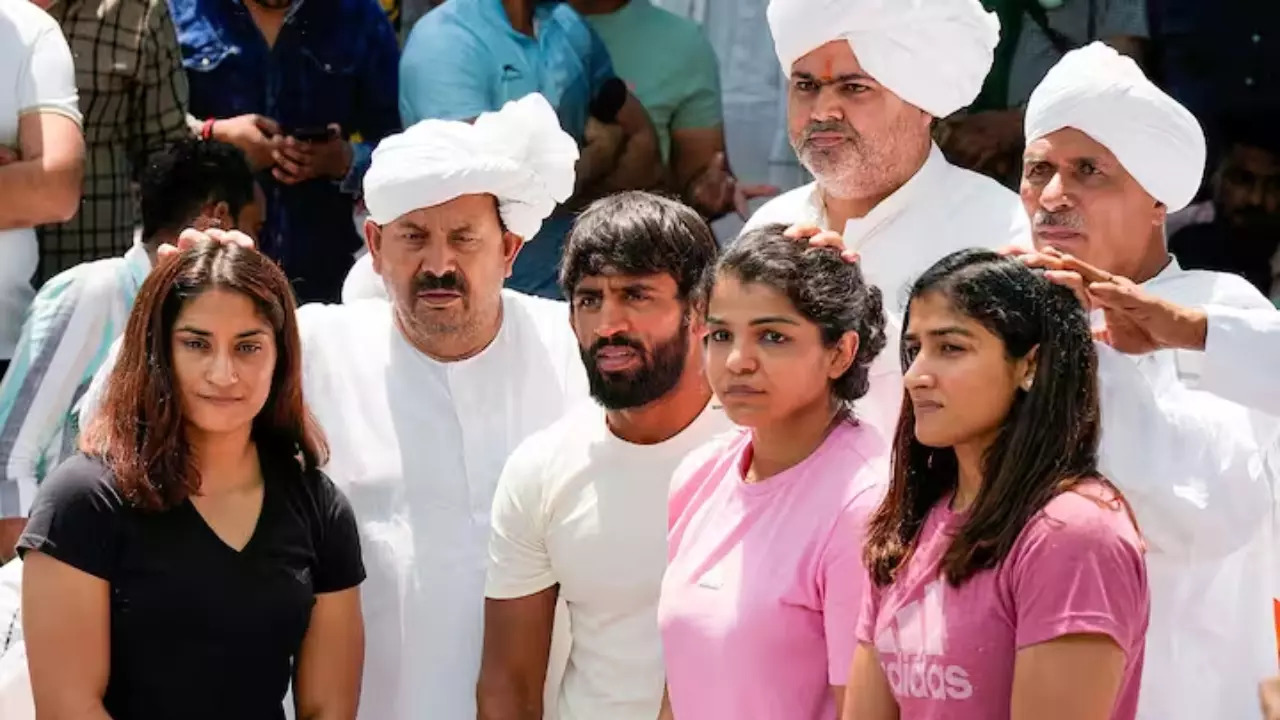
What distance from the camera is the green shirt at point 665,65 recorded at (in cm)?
616

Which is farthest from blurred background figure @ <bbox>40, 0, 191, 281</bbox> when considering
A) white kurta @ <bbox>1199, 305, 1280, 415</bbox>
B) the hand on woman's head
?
white kurta @ <bbox>1199, 305, 1280, 415</bbox>

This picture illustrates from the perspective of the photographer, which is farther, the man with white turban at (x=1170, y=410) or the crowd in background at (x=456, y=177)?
the crowd in background at (x=456, y=177)

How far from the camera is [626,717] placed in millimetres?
4195

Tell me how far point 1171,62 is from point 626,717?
2562mm

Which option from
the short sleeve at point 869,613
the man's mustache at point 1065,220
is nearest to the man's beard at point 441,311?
the man's mustache at point 1065,220

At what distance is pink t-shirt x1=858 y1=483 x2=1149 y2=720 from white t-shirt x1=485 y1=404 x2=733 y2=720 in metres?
0.86

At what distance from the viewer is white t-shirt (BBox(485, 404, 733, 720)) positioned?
4195 millimetres

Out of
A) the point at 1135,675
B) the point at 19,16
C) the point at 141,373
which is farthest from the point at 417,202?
the point at 1135,675

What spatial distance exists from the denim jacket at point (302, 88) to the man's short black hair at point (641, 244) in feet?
6.28

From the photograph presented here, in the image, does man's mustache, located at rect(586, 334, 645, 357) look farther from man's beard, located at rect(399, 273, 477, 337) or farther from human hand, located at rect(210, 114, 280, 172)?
human hand, located at rect(210, 114, 280, 172)

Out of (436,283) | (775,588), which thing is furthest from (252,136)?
(775,588)

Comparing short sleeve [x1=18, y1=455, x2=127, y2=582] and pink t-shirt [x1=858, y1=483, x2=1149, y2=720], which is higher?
pink t-shirt [x1=858, y1=483, x2=1149, y2=720]

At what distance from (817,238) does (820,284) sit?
10 cm

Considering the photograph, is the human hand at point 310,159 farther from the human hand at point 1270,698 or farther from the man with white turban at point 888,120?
the human hand at point 1270,698
